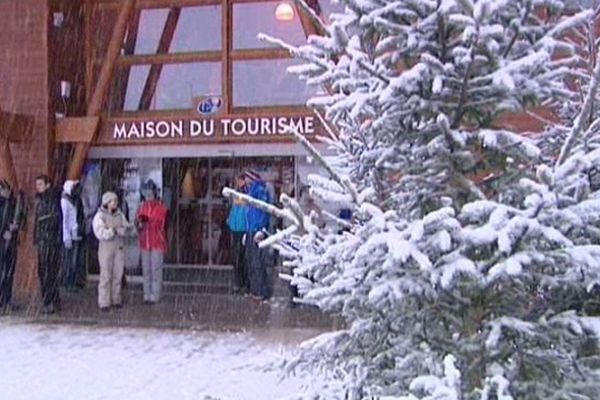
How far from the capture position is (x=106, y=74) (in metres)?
13.6

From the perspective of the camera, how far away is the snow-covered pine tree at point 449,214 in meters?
3.31

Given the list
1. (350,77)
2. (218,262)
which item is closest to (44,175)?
(218,262)

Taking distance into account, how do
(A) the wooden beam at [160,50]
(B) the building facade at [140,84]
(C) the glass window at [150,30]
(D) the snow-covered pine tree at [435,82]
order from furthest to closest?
(C) the glass window at [150,30]
(A) the wooden beam at [160,50]
(B) the building facade at [140,84]
(D) the snow-covered pine tree at [435,82]

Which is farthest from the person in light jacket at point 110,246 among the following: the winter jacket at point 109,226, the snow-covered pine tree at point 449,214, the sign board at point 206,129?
the snow-covered pine tree at point 449,214

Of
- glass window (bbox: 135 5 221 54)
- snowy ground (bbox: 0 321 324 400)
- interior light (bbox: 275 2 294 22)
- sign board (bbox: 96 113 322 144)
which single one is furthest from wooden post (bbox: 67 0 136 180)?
snowy ground (bbox: 0 321 324 400)

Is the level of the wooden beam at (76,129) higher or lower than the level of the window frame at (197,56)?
lower

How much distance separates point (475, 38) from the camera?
335cm

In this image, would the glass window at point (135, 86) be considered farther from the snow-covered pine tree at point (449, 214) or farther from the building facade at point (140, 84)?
the snow-covered pine tree at point (449, 214)

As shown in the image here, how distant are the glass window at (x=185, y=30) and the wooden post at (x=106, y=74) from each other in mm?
705

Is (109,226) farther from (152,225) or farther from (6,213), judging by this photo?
(6,213)

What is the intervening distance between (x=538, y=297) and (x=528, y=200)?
500 millimetres

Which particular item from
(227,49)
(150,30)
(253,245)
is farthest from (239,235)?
(150,30)

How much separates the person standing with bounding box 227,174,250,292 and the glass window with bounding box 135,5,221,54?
2.15 meters

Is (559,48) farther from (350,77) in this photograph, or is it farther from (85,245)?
(85,245)
